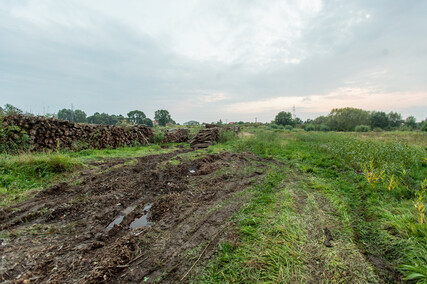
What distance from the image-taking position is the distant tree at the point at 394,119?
168 feet

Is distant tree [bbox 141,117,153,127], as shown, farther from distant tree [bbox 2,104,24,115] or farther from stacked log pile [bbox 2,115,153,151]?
distant tree [bbox 2,104,24,115]

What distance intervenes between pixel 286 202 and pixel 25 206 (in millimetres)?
4806

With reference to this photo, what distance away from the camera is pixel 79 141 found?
884cm

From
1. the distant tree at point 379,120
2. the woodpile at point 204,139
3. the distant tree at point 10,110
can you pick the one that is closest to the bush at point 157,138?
the woodpile at point 204,139

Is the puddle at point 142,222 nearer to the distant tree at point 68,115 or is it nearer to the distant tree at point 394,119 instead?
the distant tree at point 68,115

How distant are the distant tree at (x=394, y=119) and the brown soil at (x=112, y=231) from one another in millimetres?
70731

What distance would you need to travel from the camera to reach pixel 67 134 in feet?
27.4

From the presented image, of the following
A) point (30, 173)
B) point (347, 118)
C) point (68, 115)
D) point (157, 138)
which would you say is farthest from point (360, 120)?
point (68, 115)

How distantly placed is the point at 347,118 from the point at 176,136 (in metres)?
60.1

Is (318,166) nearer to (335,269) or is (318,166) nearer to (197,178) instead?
(197,178)

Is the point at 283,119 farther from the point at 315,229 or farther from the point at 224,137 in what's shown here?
the point at 315,229

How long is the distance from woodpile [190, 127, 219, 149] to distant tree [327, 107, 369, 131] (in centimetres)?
5719

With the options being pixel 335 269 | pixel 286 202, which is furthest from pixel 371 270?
pixel 286 202

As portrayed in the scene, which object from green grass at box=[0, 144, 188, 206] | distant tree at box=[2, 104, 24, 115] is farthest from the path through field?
distant tree at box=[2, 104, 24, 115]
